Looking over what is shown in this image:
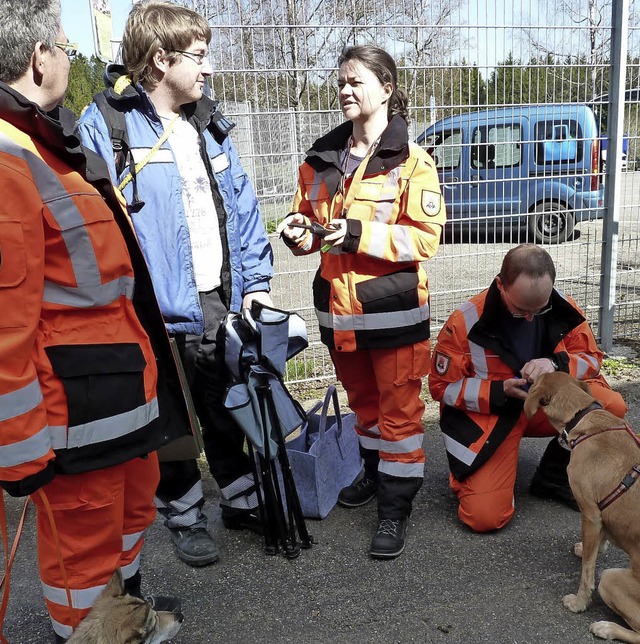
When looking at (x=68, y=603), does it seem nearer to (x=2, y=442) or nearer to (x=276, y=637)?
(x=2, y=442)

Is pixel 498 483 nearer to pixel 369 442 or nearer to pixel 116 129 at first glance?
pixel 369 442

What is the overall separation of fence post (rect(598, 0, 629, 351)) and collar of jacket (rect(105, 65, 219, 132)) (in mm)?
3567

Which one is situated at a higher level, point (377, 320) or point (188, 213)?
point (188, 213)

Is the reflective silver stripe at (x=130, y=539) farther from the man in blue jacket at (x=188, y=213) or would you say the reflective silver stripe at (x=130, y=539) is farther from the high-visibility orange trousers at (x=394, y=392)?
the high-visibility orange trousers at (x=394, y=392)

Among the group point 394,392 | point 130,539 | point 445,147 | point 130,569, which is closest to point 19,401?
point 130,539

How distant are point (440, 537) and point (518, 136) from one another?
313 centimetres

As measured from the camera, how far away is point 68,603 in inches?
81.0

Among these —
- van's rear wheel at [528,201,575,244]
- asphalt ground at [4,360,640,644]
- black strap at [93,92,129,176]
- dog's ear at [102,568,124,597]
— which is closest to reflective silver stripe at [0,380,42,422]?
dog's ear at [102,568,124,597]

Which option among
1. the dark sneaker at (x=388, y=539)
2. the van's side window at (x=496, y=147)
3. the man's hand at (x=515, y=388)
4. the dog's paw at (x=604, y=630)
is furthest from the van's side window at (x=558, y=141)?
the dog's paw at (x=604, y=630)

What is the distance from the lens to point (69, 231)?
1.84 meters

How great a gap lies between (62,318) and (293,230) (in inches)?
55.9

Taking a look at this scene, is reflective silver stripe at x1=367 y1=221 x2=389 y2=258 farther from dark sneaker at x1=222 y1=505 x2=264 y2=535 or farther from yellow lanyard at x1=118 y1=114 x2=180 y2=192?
dark sneaker at x1=222 y1=505 x2=264 y2=535

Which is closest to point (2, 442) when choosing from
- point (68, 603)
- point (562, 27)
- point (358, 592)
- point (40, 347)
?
point (40, 347)

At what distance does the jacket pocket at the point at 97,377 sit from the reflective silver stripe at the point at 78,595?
58 cm
